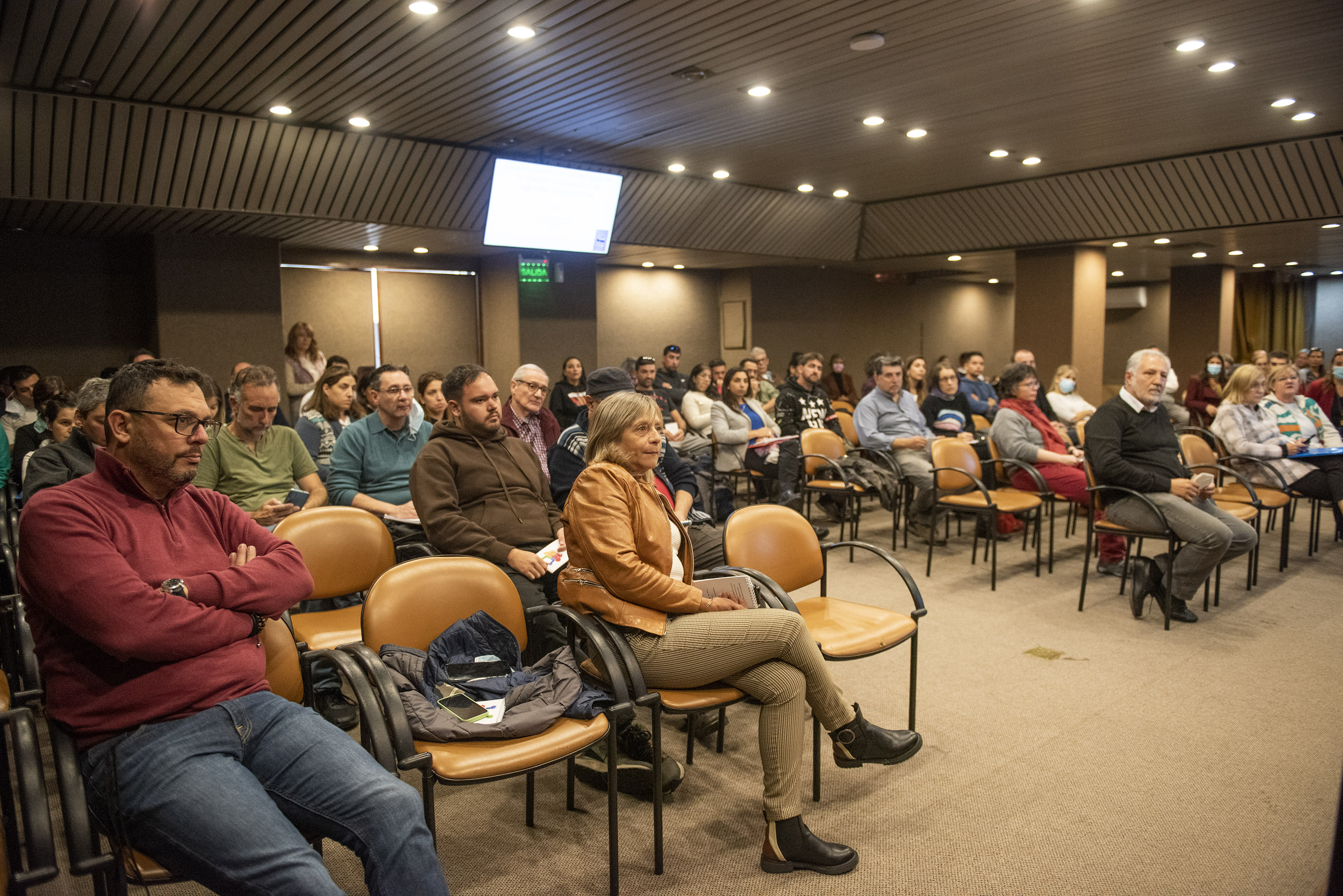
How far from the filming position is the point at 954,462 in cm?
575

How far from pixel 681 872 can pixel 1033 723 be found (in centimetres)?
169

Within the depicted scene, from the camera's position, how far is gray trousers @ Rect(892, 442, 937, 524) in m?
6.25

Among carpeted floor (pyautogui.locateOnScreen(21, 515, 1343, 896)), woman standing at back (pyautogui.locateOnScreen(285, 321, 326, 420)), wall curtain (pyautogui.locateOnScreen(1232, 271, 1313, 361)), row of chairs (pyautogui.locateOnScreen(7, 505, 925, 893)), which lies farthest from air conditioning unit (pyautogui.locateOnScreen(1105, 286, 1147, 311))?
row of chairs (pyautogui.locateOnScreen(7, 505, 925, 893))

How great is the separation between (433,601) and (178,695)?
2.61 ft

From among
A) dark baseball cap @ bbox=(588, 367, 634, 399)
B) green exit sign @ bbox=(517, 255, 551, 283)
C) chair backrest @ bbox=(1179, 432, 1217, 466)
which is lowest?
chair backrest @ bbox=(1179, 432, 1217, 466)

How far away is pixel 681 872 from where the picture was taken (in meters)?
2.43

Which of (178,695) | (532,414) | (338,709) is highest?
(532,414)

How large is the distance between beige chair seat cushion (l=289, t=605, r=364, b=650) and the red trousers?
446 centimetres

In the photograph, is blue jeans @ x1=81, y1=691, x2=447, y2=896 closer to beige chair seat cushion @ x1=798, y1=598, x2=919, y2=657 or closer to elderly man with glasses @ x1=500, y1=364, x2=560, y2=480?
beige chair seat cushion @ x1=798, y1=598, x2=919, y2=657

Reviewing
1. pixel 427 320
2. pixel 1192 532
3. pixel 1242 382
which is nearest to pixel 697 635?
pixel 1192 532

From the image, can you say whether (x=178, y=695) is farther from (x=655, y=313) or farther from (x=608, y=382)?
(x=655, y=313)

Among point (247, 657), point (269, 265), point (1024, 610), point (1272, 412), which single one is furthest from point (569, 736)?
point (269, 265)

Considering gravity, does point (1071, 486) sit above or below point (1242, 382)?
below

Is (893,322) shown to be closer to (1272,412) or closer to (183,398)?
(1272,412)
